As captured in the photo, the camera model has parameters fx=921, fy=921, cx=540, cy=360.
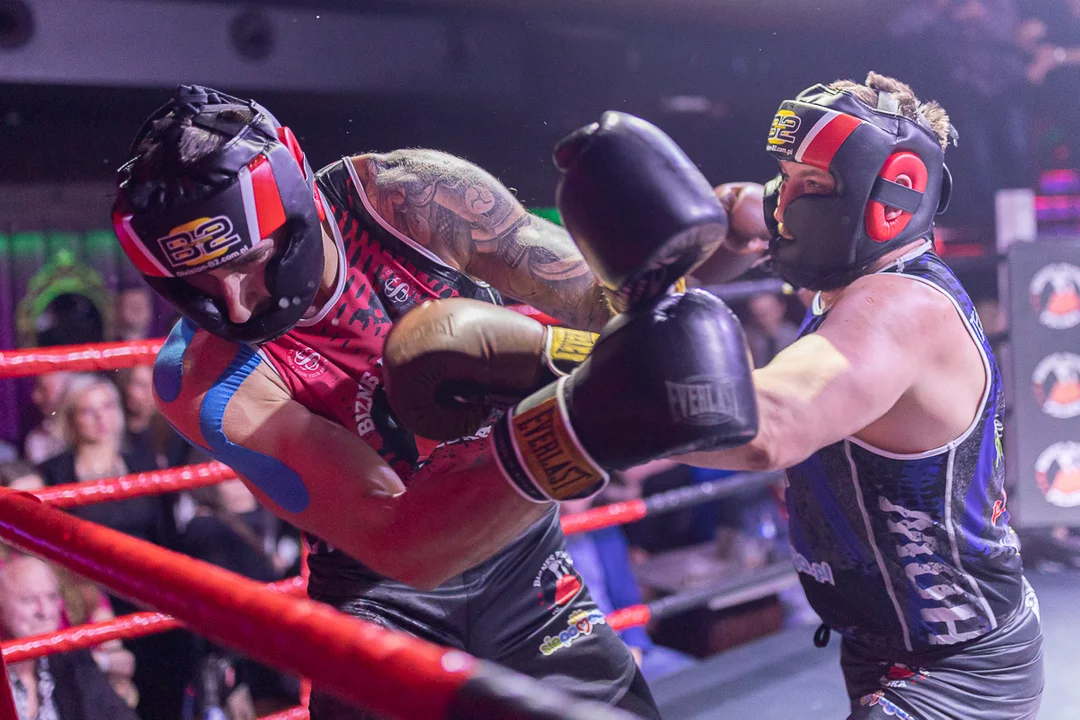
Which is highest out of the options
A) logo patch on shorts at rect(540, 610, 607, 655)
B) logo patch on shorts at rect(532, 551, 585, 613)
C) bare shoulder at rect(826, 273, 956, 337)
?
bare shoulder at rect(826, 273, 956, 337)

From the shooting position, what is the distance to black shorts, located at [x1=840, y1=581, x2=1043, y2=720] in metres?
1.48

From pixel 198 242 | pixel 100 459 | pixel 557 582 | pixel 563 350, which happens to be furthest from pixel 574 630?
pixel 100 459

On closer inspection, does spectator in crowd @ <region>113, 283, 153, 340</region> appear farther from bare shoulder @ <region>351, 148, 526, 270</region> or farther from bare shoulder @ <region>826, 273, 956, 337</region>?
bare shoulder @ <region>826, 273, 956, 337</region>

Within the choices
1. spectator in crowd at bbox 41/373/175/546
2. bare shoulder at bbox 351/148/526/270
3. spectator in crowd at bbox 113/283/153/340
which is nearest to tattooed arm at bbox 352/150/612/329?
bare shoulder at bbox 351/148/526/270

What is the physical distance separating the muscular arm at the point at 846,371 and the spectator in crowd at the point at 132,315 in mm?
2882

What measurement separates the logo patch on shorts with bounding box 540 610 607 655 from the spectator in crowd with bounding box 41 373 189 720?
1572 millimetres

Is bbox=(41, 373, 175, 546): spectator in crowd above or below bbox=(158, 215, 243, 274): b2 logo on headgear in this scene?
below

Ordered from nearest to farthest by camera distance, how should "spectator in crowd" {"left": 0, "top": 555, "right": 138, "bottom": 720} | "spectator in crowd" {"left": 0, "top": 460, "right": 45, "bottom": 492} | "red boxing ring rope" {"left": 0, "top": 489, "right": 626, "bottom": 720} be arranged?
"red boxing ring rope" {"left": 0, "top": 489, "right": 626, "bottom": 720} < "spectator in crowd" {"left": 0, "top": 555, "right": 138, "bottom": 720} < "spectator in crowd" {"left": 0, "top": 460, "right": 45, "bottom": 492}

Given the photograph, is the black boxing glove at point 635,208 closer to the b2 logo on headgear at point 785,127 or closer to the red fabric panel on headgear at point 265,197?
the red fabric panel on headgear at point 265,197

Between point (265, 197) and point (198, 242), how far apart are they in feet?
0.38

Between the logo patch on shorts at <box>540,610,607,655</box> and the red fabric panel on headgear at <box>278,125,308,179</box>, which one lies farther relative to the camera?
the logo patch on shorts at <box>540,610,607,655</box>

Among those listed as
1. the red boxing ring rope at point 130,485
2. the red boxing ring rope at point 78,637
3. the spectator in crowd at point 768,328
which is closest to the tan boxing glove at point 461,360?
the red boxing ring rope at point 78,637

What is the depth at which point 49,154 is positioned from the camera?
4012 mm

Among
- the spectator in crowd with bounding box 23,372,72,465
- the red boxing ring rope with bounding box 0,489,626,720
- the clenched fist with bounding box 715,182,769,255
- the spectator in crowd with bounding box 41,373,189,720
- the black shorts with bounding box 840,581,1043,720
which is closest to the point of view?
the red boxing ring rope with bounding box 0,489,626,720
